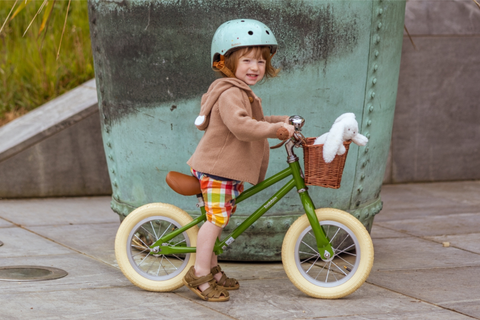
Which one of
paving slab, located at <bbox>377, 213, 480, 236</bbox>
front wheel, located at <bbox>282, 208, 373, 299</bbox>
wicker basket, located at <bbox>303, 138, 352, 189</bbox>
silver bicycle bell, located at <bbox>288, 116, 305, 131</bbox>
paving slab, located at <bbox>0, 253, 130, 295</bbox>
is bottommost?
paving slab, located at <bbox>377, 213, 480, 236</bbox>

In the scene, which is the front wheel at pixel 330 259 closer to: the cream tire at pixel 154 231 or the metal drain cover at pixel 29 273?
the cream tire at pixel 154 231

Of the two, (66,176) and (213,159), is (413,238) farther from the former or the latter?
(66,176)

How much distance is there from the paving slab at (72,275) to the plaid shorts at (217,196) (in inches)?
A: 25.5

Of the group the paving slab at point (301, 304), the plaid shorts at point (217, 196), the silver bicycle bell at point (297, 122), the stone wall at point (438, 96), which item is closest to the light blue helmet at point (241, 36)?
the silver bicycle bell at point (297, 122)

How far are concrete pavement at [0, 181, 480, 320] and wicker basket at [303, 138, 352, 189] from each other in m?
0.61

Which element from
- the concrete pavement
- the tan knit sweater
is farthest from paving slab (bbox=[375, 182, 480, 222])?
the tan knit sweater

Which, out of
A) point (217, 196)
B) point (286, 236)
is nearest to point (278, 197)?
point (286, 236)

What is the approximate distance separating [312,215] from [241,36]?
949 millimetres

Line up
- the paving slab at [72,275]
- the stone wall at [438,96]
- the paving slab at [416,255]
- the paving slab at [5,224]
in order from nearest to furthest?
1. the paving slab at [72,275]
2. the paving slab at [416,255]
3. the paving slab at [5,224]
4. the stone wall at [438,96]

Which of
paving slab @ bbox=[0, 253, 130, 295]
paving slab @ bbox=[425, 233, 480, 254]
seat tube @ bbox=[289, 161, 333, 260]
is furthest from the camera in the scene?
paving slab @ bbox=[425, 233, 480, 254]

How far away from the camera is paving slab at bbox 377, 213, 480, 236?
525 cm

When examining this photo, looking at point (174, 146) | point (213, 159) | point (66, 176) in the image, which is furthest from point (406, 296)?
point (66, 176)

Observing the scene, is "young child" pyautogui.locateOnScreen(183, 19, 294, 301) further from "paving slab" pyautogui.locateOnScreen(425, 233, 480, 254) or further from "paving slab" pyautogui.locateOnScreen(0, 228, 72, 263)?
"paving slab" pyautogui.locateOnScreen(425, 233, 480, 254)

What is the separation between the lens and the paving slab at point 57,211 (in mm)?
5469
